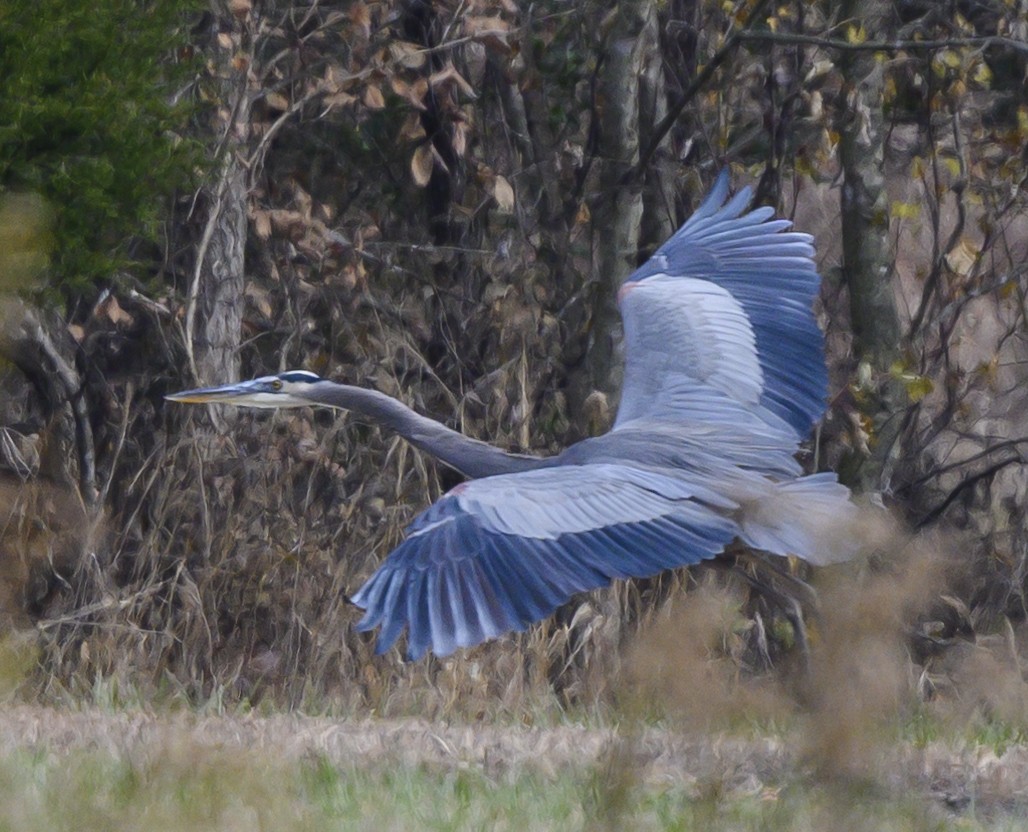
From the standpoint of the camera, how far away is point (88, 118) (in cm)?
605

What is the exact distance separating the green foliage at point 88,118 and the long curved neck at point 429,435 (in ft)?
3.34

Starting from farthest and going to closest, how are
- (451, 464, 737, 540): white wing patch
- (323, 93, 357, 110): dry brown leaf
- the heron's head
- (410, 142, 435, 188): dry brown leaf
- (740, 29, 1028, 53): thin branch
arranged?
(323, 93, 357, 110): dry brown leaf, (410, 142, 435, 188): dry brown leaf, (740, 29, 1028, 53): thin branch, the heron's head, (451, 464, 737, 540): white wing patch

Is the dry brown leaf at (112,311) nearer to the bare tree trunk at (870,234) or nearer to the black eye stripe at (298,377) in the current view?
the black eye stripe at (298,377)

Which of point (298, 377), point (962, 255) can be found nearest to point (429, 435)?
point (298, 377)

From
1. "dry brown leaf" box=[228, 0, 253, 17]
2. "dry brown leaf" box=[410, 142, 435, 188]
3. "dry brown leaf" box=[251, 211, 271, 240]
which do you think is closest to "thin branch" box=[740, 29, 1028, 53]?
"dry brown leaf" box=[410, 142, 435, 188]

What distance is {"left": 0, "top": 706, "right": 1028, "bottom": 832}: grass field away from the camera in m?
2.88

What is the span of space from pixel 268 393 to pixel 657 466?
5.44 ft

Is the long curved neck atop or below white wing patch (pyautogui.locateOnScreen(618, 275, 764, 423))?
below

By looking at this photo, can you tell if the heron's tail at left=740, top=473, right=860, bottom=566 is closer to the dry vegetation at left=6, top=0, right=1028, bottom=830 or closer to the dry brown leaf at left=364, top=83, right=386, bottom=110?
the dry vegetation at left=6, top=0, right=1028, bottom=830

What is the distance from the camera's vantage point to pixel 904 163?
28.0 ft

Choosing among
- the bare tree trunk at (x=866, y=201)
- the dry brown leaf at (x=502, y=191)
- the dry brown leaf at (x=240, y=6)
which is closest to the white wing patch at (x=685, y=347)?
the dry brown leaf at (x=502, y=191)

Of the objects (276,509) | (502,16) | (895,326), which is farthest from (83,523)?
(895,326)

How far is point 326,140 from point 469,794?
16.6 feet

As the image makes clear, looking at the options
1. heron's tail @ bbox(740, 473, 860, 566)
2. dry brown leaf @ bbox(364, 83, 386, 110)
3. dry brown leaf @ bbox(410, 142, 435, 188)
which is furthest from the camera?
dry brown leaf @ bbox(364, 83, 386, 110)
